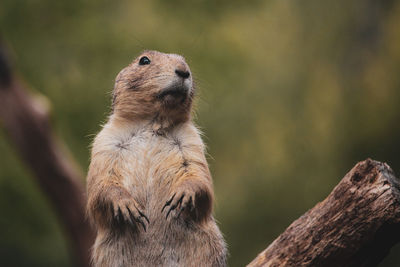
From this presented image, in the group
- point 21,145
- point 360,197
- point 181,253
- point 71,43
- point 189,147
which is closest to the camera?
point 360,197

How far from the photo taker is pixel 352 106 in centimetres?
917

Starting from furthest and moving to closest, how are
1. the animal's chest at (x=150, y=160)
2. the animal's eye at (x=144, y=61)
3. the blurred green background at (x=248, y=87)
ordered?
the blurred green background at (x=248, y=87) < the animal's eye at (x=144, y=61) < the animal's chest at (x=150, y=160)

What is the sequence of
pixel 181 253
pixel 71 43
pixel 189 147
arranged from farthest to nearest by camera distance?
pixel 71 43 < pixel 189 147 < pixel 181 253

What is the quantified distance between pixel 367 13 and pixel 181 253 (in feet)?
23.3

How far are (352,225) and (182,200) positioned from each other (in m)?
1.18

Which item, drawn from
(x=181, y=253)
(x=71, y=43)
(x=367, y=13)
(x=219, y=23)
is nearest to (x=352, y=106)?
(x=367, y=13)

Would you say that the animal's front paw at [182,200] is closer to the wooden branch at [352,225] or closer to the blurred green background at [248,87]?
the wooden branch at [352,225]

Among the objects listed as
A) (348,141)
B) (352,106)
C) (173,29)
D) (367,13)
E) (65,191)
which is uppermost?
(367,13)

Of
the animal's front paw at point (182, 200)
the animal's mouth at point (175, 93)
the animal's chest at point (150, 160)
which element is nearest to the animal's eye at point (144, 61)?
the animal's mouth at point (175, 93)

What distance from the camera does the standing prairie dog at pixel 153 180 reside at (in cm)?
370

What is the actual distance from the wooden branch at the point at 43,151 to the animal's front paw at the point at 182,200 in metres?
4.32

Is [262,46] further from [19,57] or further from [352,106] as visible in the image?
[19,57]

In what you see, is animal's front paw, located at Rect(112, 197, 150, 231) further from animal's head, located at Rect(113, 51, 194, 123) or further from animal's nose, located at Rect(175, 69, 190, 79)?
animal's nose, located at Rect(175, 69, 190, 79)

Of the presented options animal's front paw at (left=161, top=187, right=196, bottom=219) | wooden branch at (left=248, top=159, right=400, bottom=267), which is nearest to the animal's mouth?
animal's front paw at (left=161, top=187, right=196, bottom=219)
